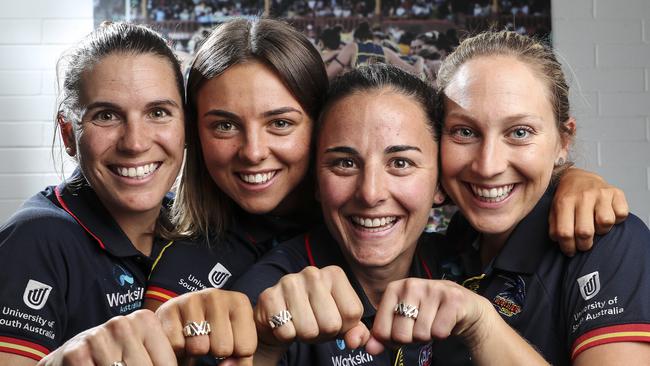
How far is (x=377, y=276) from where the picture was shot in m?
1.77

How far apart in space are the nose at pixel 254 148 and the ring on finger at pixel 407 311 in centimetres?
71

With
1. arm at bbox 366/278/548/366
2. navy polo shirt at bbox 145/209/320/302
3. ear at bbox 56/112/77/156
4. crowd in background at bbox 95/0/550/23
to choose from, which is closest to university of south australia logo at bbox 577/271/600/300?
arm at bbox 366/278/548/366

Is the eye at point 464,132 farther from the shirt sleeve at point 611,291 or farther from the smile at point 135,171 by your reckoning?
the smile at point 135,171

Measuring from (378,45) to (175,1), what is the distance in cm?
108

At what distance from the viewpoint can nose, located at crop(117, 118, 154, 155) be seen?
178 centimetres

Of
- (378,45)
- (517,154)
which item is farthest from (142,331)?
(378,45)

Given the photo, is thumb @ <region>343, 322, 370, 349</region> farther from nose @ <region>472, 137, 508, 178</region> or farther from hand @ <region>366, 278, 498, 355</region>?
nose @ <region>472, 137, 508, 178</region>

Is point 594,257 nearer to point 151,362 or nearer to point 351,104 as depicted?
point 351,104

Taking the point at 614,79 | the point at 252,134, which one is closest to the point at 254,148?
the point at 252,134

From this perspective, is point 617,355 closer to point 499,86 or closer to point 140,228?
point 499,86

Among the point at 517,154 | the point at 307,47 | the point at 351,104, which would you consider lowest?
the point at 517,154

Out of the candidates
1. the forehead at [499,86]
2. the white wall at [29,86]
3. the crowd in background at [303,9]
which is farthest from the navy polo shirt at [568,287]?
the white wall at [29,86]

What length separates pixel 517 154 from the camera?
1654 mm

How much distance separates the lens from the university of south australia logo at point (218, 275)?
5.86 ft
